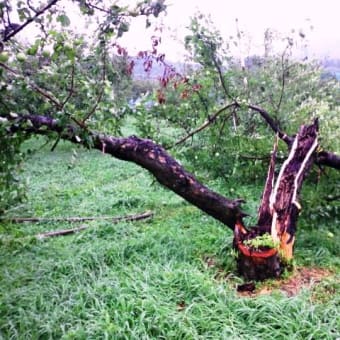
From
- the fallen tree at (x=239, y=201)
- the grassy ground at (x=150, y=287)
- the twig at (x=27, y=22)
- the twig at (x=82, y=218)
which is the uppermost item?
the twig at (x=27, y=22)

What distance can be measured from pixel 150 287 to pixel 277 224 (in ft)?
3.53

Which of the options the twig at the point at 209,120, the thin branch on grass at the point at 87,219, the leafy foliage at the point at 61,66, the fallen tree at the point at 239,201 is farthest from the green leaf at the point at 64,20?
the thin branch on grass at the point at 87,219

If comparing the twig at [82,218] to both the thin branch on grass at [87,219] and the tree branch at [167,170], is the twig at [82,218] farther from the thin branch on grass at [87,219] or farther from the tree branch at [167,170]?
the tree branch at [167,170]

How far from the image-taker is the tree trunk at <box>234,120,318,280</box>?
9.84 ft

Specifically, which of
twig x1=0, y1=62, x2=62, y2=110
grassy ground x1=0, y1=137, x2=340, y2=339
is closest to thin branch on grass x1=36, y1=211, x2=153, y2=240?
grassy ground x1=0, y1=137, x2=340, y2=339

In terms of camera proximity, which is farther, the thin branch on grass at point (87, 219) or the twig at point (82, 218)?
the twig at point (82, 218)

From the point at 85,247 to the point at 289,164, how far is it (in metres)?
1.93

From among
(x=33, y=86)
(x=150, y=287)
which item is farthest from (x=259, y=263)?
(x=33, y=86)

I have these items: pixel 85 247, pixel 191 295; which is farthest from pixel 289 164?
pixel 85 247

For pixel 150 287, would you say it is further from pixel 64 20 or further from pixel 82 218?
pixel 82 218

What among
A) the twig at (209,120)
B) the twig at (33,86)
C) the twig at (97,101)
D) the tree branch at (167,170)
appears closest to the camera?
the twig at (33,86)

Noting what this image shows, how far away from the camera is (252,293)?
112 inches

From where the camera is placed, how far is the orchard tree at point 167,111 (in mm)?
1745

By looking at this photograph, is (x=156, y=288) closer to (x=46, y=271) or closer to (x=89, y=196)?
(x=46, y=271)
